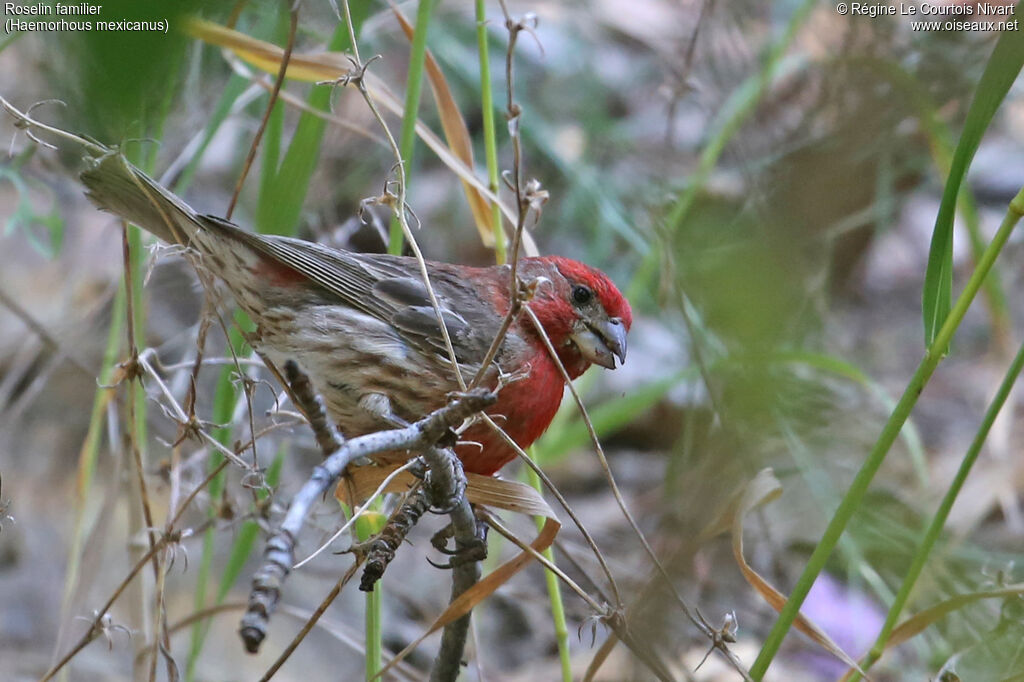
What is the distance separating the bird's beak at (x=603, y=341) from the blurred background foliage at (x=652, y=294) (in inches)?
9.7

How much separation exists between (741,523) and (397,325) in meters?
1.37

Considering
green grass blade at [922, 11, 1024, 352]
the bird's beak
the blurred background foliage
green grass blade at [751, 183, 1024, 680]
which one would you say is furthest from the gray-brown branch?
the bird's beak

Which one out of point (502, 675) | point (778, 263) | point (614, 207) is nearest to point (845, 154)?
point (778, 263)

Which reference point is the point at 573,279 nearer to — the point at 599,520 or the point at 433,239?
the point at 599,520

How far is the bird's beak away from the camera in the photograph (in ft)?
11.2

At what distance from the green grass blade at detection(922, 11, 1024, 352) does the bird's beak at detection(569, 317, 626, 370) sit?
4.66ft

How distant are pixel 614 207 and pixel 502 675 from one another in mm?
2311

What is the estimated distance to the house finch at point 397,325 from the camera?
9.95 ft

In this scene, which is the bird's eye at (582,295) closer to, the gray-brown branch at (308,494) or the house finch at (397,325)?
the house finch at (397,325)

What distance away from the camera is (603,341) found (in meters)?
3.45

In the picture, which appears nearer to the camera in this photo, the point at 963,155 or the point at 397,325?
the point at 963,155

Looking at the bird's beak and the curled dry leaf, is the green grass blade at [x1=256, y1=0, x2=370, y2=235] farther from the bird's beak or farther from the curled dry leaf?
the curled dry leaf

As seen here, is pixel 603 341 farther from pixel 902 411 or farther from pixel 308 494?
pixel 308 494

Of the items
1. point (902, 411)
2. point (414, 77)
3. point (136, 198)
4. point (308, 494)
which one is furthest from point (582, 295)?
point (308, 494)
